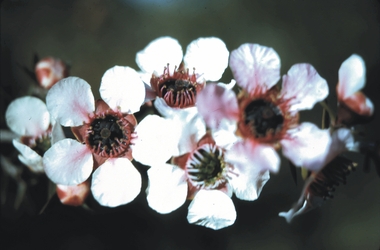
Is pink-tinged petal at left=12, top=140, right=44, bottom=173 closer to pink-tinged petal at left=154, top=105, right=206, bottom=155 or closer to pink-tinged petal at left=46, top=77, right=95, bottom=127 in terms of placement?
pink-tinged petal at left=46, top=77, right=95, bottom=127

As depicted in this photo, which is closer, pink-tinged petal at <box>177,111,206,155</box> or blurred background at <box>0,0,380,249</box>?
pink-tinged petal at <box>177,111,206,155</box>

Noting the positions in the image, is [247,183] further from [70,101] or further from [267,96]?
[70,101]

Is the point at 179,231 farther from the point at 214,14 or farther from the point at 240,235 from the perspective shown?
the point at 214,14

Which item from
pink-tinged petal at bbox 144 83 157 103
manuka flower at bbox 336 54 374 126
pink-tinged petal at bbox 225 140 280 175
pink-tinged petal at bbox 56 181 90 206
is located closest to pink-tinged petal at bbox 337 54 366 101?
manuka flower at bbox 336 54 374 126

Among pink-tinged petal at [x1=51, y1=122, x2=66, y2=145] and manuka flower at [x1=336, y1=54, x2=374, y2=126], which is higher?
manuka flower at [x1=336, y1=54, x2=374, y2=126]

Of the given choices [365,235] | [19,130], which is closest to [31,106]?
[19,130]

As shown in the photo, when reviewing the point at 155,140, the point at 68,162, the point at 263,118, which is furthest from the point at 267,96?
the point at 68,162
